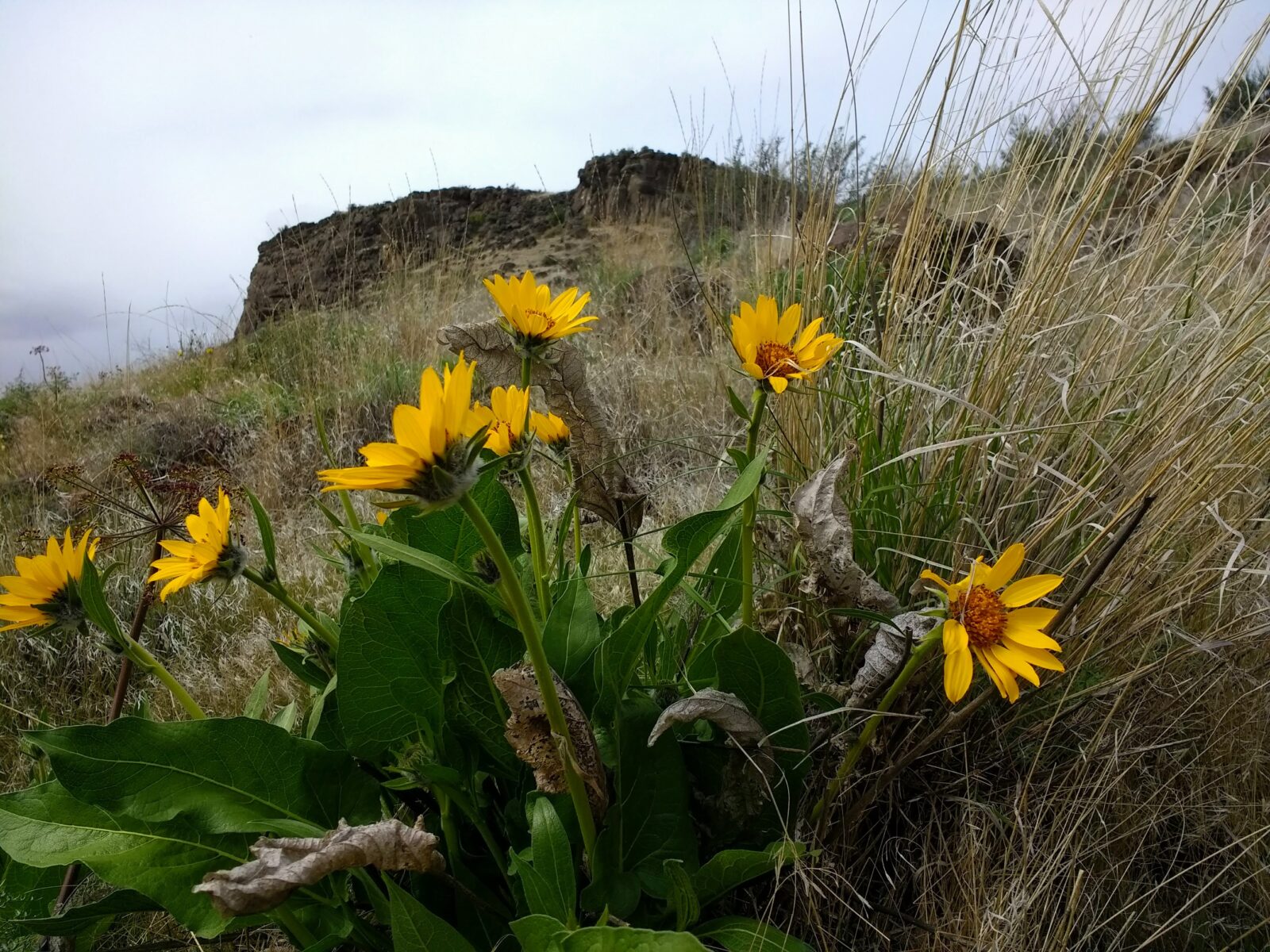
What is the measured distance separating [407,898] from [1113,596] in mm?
775

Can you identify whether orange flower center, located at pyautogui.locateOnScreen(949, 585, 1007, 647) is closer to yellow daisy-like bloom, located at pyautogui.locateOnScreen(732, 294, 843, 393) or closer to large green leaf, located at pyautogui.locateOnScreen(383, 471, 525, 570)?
yellow daisy-like bloom, located at pyautogui.locateOnScreen(732, 294, 843, 393)

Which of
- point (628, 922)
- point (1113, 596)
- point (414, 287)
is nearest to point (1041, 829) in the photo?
point (1113, 596)

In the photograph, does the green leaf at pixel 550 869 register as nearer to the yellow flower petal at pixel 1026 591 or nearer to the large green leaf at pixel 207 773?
the large green leaf at pixel 207 773

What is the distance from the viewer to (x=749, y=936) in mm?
725

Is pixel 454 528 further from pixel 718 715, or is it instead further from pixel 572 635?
pixel 718 715

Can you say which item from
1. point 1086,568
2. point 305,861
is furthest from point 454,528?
point 1086,568

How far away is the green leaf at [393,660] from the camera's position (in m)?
0.76

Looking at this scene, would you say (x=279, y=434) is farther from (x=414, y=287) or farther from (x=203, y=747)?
(x=203, y=747)

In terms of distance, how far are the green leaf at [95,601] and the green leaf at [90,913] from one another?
0.82ft

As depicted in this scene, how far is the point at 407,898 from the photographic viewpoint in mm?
641

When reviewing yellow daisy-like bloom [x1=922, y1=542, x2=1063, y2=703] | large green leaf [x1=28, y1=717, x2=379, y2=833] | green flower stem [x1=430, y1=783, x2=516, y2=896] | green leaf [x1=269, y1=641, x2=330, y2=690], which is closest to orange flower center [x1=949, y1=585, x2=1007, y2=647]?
yellow daisy-like bloom [x1=922, y1=542, x2=1063, y2=703]

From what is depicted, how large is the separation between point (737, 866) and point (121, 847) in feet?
1.80

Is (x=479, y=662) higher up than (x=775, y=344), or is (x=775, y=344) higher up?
(x=775, y=344)

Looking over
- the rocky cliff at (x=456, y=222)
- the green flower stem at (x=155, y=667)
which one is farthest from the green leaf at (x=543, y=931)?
the rocky cliff at (x=456, y=222)
